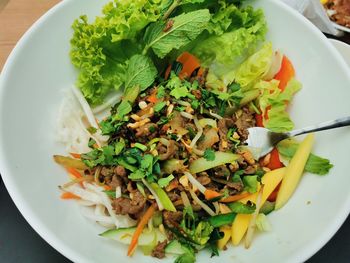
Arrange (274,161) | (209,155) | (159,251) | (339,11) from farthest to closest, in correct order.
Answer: (339,11)
(274,161)
(209,155)
(159,251)

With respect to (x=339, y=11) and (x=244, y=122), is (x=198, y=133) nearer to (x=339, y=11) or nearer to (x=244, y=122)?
(x=244, y=122)

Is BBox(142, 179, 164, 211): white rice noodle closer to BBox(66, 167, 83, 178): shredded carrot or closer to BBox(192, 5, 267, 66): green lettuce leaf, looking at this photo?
BBox(66, 167, 83, 178): shredded carrot

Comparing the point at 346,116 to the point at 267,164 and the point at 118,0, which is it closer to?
the point at 267,164

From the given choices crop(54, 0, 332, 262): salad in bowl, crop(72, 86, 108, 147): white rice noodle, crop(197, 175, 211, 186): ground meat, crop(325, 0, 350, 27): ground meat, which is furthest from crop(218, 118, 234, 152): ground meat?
crop(325, 0, 350, 27): ground meat

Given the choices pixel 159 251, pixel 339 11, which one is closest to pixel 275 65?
pixel 159 251

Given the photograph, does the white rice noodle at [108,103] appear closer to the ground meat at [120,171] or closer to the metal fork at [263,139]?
the ground meat at [120,171]
